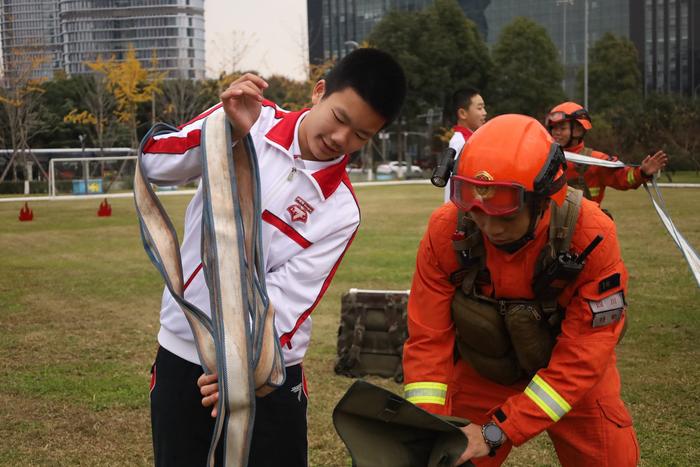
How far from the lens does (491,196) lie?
279 cm

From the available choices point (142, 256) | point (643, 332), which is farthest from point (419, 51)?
point (643, 332)

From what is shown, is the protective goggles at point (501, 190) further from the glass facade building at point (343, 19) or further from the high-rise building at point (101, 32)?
the glass facade building at point (343, 19)

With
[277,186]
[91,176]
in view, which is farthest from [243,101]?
[91,176]

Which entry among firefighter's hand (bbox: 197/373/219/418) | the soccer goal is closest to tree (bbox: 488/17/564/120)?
the soccer goal

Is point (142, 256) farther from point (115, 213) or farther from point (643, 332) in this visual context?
point (115, 213)

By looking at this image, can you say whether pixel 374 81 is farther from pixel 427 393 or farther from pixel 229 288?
pixel 427 393

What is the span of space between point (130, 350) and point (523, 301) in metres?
5.28

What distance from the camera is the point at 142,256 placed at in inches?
577

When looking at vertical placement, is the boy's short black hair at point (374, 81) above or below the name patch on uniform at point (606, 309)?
above

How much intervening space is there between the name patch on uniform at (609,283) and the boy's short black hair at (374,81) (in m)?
0.95

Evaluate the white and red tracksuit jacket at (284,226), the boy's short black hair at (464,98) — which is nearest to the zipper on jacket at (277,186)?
the white and red tracksuit jacket at (284,226)

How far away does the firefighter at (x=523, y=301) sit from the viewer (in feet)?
9.30

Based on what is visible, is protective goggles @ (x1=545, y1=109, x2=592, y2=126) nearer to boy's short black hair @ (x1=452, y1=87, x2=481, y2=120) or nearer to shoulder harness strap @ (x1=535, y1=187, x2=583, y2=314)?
boy's short black hair @ (x1=452, y1=87, x2=481, y2=120)

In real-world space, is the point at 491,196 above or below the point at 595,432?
above
